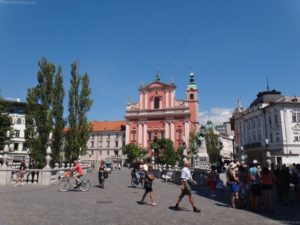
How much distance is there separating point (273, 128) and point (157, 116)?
30302 mm

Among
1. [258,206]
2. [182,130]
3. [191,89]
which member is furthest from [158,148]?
[258,206]

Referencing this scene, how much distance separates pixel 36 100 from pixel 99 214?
919 inches

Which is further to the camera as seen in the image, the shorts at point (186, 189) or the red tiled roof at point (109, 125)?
the red tiled roof at point (109, 125)

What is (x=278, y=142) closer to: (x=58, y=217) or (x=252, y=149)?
(x=252, y=149)

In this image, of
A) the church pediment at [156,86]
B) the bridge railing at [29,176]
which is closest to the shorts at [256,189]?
the bridge railing at [29,176]

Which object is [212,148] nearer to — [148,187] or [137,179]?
[137,179]

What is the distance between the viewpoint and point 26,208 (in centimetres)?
954

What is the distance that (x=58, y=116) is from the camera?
98.6 feet

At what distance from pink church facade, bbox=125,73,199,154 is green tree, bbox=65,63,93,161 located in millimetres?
38288

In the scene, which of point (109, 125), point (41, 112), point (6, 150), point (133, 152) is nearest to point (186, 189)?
point (6, 150)

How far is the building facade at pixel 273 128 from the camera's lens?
166 ft

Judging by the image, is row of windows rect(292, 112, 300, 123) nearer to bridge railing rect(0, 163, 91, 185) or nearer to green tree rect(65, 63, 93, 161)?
green tree rect(65, 63, 93, 161)

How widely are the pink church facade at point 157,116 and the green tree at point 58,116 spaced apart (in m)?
43.6

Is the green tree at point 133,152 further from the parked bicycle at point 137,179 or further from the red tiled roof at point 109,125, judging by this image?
the parked bicycle at point 137,179
